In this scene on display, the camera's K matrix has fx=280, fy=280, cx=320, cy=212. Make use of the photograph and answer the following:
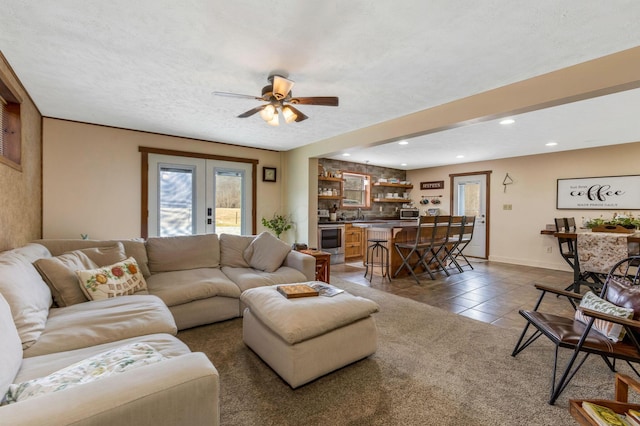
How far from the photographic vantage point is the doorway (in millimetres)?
6633

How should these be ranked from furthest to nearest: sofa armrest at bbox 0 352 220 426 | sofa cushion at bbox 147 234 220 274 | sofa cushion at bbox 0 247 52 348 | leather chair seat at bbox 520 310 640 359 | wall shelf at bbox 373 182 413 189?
wall shelf at bbox 373 182 413 189 → sofa cushion at bbox 147 234 220 274 → leather chair seat at bbox 520 310 640 359 → sofa cushion at bbox 0 247 52 348 → sofa armrest at bbox 0 352 220 426

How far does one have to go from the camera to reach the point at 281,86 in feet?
7.81

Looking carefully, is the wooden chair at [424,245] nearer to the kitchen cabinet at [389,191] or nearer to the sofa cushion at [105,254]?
the kitchen cabinet at [389,191]

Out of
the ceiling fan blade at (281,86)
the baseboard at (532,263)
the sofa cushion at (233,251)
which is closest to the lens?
the ceiling fan blade at (281,86)

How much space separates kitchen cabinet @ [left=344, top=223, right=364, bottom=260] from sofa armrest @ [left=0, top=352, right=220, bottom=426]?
17.5ft

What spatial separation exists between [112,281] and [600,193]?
7487 millimetres

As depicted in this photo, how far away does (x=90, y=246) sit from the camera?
2803 millimetres

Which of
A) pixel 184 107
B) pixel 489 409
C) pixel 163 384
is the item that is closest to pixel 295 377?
pixel 163 384

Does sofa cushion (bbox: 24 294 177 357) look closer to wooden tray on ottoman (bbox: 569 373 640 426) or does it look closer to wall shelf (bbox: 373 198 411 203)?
wooden tray on ottoman (bbox: 569 373 640 426)

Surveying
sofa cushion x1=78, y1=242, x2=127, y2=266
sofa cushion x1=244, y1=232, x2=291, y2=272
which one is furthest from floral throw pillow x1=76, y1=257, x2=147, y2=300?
sofa cushion x1=244, y1=232, x2=291, y2=272

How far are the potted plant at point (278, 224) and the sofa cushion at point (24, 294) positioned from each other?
12.0ft

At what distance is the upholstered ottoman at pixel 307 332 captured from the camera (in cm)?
178

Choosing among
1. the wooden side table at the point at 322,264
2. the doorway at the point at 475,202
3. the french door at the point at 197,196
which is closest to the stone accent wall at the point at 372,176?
the doorway at the point at 475,202

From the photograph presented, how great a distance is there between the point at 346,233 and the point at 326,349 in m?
4.50
